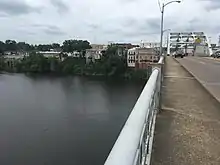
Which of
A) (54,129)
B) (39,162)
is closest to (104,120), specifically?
(54,129)

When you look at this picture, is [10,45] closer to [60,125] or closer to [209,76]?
[60,125]

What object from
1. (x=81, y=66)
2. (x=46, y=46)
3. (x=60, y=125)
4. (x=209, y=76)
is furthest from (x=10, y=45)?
(x=209, y=76)

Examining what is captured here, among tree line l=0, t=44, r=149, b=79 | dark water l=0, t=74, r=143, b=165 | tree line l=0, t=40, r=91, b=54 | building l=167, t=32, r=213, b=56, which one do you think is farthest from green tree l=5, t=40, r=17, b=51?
dark water l=0, t=74, r=143, b=165

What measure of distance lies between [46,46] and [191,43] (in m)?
81.1

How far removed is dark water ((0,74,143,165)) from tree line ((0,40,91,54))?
65324mm

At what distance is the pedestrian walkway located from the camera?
344cm

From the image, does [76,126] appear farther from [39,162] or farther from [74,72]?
[74,72]

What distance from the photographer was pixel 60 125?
99.7 feet

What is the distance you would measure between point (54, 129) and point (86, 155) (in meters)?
7.04

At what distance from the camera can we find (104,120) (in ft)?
104

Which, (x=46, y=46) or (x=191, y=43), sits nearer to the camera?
(x=191, y=43)

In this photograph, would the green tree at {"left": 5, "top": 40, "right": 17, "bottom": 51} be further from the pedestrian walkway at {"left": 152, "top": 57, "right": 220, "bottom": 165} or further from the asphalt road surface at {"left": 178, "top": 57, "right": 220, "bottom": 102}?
the pedestrian walkway at {"left": 152, "top": 57, "right": 220, "bottom": 165}

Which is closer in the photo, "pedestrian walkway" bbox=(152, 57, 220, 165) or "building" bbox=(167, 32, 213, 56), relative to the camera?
"pedestrian walkway" bbox=(152, 57, 220, 165)

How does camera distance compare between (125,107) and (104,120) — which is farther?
(125,107)
